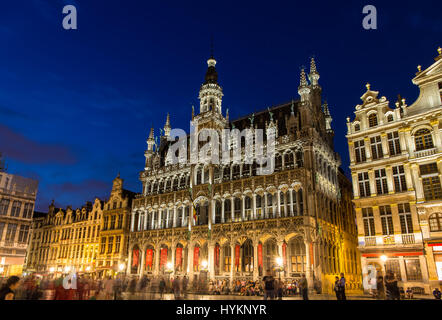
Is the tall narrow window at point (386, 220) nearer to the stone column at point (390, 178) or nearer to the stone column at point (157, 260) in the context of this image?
the stone column at point (390, 178)

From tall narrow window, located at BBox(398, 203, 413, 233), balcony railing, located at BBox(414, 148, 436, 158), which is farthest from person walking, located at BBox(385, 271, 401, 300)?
balcony railing, located at BBox(414, 148, 436, 158)

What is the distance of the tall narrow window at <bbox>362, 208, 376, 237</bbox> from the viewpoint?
1320 inches

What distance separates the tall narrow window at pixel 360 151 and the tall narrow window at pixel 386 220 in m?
5.68

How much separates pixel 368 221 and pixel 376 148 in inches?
311

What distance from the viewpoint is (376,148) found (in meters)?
35.2

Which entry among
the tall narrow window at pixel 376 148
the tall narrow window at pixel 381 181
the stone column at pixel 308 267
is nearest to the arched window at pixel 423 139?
the tall narrow window at pixel 376 148

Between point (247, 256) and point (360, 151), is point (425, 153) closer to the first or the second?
point (360, 151)

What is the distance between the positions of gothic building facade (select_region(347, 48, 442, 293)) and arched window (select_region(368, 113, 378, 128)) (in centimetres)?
10

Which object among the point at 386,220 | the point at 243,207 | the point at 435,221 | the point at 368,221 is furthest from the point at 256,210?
the point at 435,221


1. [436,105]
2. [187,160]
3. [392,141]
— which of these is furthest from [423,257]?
[187,160]

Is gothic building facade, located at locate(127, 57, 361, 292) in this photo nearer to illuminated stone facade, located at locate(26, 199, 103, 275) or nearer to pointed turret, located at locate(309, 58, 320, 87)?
pointed turret, located at locate(309, 58, 320, 87)

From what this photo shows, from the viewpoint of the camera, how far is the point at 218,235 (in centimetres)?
4266


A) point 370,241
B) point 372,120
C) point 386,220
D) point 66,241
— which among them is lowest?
point 370,241
